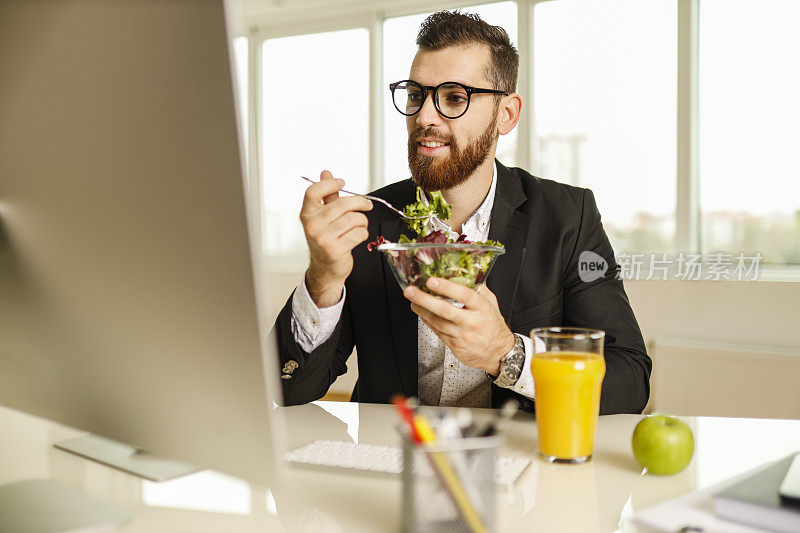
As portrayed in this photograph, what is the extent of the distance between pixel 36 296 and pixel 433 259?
656mm

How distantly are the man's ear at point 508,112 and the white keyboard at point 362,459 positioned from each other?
1167 mm

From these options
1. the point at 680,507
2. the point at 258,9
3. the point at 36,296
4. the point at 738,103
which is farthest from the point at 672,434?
the point at 258,9

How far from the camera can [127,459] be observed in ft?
3.32

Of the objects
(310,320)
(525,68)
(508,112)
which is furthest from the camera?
(525,68)

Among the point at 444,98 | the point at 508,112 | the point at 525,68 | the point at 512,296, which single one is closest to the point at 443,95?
the point at 444,98

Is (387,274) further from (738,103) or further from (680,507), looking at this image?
(738,103)

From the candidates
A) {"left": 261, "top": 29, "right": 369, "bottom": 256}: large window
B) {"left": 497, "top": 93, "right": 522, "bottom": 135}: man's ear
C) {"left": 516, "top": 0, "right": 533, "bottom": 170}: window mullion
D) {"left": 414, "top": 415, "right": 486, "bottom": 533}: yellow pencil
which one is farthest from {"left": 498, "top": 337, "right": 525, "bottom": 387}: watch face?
{"left": 261, "top": 29, "right": 369, "bottom": 256}: large window

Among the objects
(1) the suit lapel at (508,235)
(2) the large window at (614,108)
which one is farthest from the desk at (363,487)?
(2) the large window at (614,108)

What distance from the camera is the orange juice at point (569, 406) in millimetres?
1050

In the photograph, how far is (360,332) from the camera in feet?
6.04

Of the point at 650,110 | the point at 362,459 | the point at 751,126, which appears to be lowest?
the point at 362,459

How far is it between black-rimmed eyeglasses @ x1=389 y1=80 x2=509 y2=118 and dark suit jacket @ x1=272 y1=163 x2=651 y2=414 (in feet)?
0.75

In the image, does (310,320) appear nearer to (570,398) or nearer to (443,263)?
(443,263)

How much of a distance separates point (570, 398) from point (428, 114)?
0.98m
